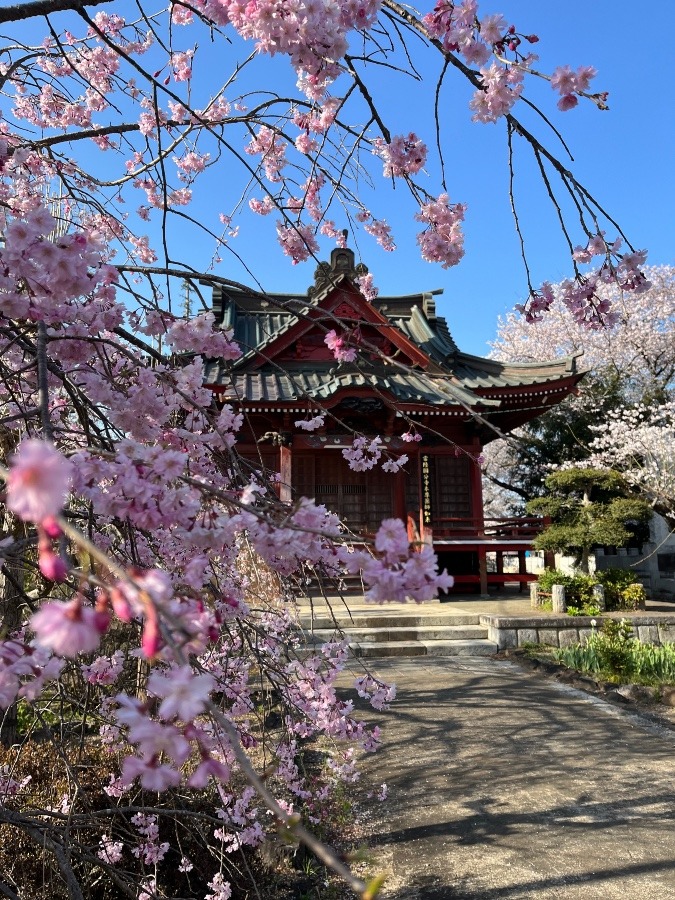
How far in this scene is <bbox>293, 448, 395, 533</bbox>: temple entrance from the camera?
11.3m

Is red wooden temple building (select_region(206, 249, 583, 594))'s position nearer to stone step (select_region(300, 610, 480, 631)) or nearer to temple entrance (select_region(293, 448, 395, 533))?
temple entrance (select_region(293, 448, 395, 533))

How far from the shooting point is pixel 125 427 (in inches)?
78.4

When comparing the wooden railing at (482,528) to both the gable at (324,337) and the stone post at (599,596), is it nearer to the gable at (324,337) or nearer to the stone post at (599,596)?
the stone post at (599,596)

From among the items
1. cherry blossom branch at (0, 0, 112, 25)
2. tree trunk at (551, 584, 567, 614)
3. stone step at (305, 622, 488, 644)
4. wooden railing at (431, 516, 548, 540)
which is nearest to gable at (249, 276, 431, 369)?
wooden railing at (431, 516, 548, 540)

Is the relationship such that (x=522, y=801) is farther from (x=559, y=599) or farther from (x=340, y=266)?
(x=340, y=266)

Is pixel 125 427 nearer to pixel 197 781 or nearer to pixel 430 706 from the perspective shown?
pixel 197 781

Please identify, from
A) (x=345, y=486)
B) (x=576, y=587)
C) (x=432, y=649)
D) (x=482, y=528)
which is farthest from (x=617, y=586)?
(x=345, y=486)

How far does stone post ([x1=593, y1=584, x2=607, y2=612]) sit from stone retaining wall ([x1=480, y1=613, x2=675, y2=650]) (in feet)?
3.16

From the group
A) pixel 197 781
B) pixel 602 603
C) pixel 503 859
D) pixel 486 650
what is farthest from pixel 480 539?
pixel 197 781

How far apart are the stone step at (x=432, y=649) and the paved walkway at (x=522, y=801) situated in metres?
1.91

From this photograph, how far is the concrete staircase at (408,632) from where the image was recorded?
7.17 metres

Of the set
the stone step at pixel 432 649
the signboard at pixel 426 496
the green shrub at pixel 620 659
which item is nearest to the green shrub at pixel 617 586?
the green shrub at pixel 620 659

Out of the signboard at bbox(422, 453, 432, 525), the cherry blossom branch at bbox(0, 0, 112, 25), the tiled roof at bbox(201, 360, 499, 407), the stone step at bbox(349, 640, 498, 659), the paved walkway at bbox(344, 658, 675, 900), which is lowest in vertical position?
the stone step at bbox(349, 640, 498, 659)

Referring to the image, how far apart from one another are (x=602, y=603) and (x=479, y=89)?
8210 mm
